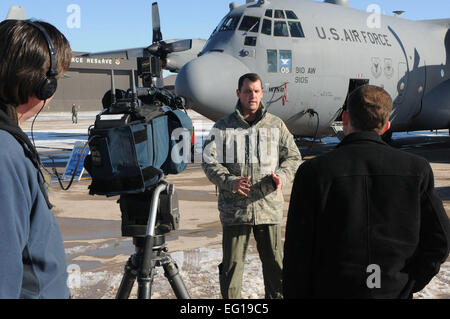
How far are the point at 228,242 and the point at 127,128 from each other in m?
1.59

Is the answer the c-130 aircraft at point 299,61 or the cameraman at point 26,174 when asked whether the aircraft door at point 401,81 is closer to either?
the c-130 aircraft at point 299,61

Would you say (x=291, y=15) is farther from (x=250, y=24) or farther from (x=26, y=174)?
(x=26, y=174)

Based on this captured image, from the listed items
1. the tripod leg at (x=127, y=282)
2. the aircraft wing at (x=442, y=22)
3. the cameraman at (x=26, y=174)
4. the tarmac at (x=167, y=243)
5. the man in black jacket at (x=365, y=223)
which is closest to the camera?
the cameraman at (x=26, y=174)

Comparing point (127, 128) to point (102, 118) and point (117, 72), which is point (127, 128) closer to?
point (102, 118)

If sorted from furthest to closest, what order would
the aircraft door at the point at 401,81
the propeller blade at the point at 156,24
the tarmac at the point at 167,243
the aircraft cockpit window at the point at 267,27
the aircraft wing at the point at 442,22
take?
the aircraft wing at the point at 442,22
the propeller blade at the point at 156,24
the aircraft door at the point at 401,81
the aircraft cockpit window at the point at 267,27
the tarmac at the point at 167,243

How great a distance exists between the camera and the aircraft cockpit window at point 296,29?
10477 millimetres

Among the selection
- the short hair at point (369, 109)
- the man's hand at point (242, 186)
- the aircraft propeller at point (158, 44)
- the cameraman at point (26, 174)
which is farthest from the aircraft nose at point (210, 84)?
the cameraman at point (26, 174)

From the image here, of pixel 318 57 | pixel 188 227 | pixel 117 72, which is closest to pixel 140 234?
pixel 188 227

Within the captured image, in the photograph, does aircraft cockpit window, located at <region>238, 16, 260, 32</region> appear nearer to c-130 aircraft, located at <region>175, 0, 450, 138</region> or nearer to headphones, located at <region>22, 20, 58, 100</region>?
c-130 aircraft, located at <region>175, 0, 450, 138</region>

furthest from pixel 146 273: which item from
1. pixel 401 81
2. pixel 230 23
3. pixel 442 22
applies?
pixel 442 22

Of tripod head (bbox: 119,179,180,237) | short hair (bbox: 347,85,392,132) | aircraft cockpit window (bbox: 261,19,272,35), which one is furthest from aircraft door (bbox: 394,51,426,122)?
tripod head (bbox: 119,179,180,237)

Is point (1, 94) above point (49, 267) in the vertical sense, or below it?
above

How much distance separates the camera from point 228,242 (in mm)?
3568

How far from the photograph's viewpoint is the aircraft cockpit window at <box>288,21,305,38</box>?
1048cm
